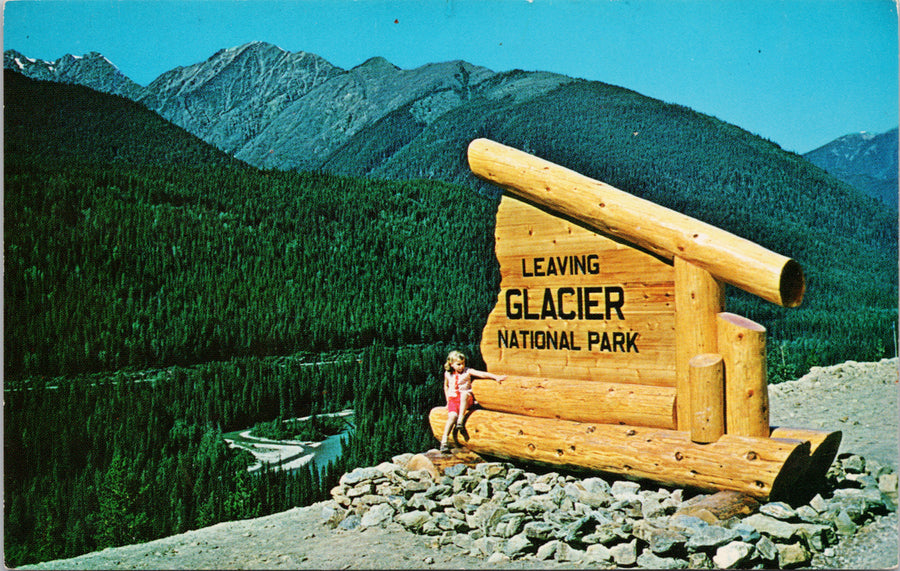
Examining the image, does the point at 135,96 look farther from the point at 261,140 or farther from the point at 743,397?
the point at 743,397

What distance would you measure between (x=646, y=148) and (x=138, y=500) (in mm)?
10157

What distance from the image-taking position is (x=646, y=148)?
13844mm

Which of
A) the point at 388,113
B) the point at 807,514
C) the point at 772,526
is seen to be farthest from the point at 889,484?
the point at 388,113

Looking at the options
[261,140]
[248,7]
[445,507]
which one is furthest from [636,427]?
[261,140]


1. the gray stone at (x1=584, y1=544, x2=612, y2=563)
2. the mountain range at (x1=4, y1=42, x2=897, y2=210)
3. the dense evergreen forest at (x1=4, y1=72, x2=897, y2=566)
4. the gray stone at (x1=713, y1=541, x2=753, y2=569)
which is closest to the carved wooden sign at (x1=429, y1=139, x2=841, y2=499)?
the gray stone at (x1=713, y1=541, x2=753, y2=569)

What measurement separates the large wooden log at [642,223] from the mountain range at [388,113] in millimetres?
3315

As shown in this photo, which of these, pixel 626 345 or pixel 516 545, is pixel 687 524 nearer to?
pixel 516 545

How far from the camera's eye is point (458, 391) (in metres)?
7.18

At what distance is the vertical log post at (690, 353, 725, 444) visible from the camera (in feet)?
17.9

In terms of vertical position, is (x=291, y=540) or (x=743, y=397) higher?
(x=743, y=397)

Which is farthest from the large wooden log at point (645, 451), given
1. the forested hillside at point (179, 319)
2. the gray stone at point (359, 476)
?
the forested hillside at point (179, 319)

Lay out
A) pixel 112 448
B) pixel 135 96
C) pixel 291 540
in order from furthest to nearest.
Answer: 1. pixel 135 96
2. pixel 112 448
3. pixel 291 540

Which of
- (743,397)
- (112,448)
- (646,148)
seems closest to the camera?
(743,397)

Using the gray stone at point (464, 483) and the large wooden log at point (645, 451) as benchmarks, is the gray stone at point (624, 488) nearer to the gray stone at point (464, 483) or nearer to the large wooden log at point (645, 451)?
the large wooden log at point (645, 451)
